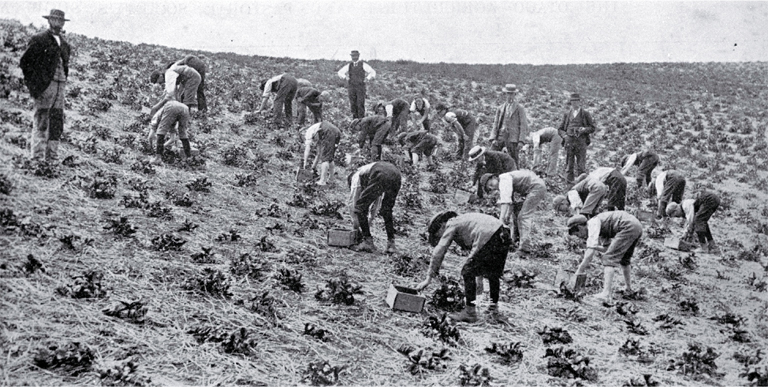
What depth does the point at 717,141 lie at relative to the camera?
2177 centimetres

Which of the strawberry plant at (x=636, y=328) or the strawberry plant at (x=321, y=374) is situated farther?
the strawberry plant at (x=636, y=328)

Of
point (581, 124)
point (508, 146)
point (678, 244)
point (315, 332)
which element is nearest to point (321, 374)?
point (315, 332)

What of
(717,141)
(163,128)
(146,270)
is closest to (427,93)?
(717,141)

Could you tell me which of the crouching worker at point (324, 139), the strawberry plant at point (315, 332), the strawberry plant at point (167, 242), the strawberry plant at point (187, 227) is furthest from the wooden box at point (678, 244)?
the strawberry plant at point (167, 242)

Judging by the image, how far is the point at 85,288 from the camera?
6.10 meters

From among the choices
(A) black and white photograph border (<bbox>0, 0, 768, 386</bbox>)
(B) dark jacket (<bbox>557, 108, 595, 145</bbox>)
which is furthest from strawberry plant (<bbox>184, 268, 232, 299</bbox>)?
(B) dark jacket (<bbox>557, 108, 595, 145</bbox>)

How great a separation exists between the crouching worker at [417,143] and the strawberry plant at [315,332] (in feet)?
30.9

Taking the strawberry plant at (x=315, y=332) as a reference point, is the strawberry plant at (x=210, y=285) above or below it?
above

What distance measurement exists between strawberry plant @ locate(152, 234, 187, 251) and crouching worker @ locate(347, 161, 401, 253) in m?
2.73

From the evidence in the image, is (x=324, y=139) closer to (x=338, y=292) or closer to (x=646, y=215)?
(x=338, y=292)

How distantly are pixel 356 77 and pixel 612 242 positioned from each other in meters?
9.04

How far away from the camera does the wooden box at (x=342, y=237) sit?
9.27 m

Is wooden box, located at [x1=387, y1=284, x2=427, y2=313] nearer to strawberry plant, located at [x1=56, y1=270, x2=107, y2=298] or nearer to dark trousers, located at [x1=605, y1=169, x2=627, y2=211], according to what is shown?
strawberry plant, located at [x1=56, y1=270, x2=107, y2=298]

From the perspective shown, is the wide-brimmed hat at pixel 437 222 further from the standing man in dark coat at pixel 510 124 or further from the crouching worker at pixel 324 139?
the standing man in dark coat at pixel 510 124
